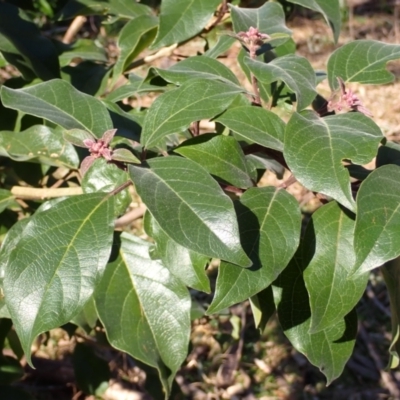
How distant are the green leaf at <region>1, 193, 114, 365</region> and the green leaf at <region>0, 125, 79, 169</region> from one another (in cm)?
29

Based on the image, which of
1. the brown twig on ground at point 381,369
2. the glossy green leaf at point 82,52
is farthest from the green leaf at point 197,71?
the brown twig on ground at point 381,369

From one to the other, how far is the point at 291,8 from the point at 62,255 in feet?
3.75

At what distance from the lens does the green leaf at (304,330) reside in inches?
33.3

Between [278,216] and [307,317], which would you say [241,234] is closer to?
[278,216]

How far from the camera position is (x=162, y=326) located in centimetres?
98

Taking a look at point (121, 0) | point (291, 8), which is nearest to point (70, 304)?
point (121, 0)

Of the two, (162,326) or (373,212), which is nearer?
(373,212)

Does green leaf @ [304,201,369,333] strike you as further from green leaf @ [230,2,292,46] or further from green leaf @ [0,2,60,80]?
green leaf @ [0,2,60,80]

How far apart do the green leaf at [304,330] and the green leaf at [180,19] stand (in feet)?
1.68

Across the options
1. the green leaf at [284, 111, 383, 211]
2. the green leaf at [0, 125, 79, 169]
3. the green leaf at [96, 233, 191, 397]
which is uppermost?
the green leaf at [284, 111, 383, 211]

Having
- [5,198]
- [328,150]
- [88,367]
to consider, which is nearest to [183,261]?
[328,150]

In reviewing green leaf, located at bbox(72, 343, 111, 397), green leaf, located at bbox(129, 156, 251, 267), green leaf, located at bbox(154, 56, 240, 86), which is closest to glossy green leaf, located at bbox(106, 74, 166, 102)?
green leaf, located at bbox(154, 56, 240, 86)

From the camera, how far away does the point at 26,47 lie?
4.21ft

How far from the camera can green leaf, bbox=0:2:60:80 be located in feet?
4.14
